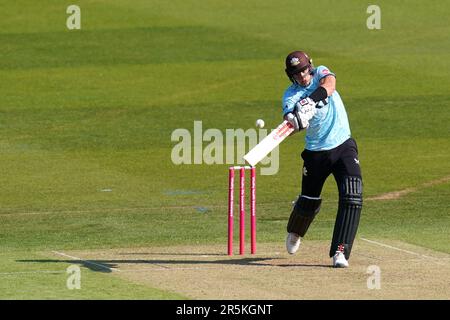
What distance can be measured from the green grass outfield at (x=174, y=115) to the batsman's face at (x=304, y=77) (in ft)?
8.55

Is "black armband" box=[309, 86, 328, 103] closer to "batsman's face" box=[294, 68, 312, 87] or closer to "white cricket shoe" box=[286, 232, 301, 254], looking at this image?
"batsman's face" box=[294, 68, 312, 87]

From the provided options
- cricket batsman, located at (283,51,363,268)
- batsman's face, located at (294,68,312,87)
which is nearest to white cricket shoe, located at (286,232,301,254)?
cricket batsman, located at (283,51,363,268)

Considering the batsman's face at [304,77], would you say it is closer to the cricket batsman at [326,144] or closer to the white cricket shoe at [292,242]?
the cricket batsman at [326,144]

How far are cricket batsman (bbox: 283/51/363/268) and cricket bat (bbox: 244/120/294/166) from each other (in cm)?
10

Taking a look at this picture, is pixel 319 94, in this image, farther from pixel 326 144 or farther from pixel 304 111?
pixel 326 144

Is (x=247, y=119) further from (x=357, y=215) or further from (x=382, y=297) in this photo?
(x=382, y=297)

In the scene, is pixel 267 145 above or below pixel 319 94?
below

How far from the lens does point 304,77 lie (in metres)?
12.9

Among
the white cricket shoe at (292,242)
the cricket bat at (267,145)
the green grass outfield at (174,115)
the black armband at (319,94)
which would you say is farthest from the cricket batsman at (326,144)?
the green grass outfield at (174,115)

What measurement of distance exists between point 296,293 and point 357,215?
1.75m

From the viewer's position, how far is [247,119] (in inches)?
1027

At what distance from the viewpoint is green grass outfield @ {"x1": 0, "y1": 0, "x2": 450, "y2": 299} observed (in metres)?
16.0

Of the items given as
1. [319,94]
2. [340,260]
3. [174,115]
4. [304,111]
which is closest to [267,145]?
[304,111]

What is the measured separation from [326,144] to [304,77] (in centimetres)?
73
